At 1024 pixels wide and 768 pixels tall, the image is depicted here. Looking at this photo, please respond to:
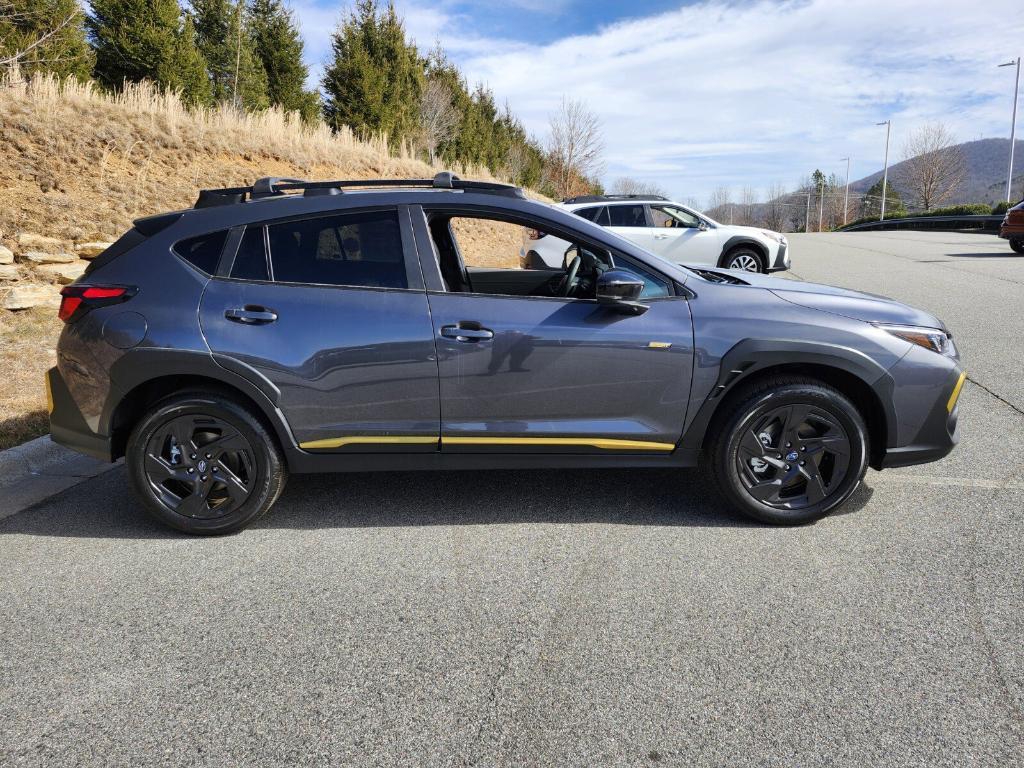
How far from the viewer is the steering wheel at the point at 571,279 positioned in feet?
14.4

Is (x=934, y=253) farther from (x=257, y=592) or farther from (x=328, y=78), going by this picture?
(x=257, y=592)

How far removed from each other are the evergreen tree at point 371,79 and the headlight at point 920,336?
2009 centimetres

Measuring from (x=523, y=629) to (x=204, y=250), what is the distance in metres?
2.48

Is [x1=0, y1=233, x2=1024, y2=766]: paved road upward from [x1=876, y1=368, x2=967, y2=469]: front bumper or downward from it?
downward

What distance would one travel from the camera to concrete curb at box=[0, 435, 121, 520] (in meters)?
4.43

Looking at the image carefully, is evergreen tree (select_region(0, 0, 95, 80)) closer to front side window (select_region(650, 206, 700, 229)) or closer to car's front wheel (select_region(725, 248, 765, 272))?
front side window (select_region(650, 206, 700, 229))

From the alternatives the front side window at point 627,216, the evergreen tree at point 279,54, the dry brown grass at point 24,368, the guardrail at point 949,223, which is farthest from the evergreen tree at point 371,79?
the guardrail at point 949,223

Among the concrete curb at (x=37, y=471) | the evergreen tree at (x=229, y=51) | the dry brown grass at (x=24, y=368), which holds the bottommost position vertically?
the concrete curb at (x=37, y=471)

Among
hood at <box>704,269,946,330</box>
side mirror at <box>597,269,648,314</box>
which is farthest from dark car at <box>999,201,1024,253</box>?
side mirror at <box>597,269,648,314</box>

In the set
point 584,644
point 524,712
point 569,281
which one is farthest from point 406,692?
point 569,281

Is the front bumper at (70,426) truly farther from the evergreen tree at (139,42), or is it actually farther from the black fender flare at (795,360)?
the evergreen tree at (139,42)

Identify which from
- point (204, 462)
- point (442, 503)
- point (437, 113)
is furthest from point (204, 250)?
point (437, 113)

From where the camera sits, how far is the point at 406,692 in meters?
2.58

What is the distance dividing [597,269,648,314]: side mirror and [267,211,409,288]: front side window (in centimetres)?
98
